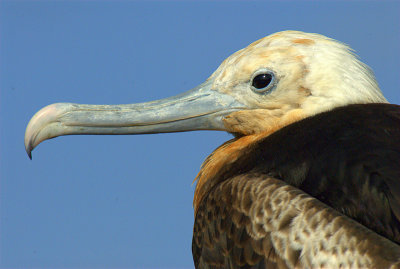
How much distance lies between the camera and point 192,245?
152 inches

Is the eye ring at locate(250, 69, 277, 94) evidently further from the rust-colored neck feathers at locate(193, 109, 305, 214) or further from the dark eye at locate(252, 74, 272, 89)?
the rust-colored neck feathers at locate(193, 109, 305, 214)

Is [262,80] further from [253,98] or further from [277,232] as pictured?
[277,232]

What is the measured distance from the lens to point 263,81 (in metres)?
3.98

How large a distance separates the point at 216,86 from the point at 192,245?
92cm

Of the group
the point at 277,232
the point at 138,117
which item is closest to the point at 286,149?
the point at 277,232

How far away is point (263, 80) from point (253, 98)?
0.42 feet

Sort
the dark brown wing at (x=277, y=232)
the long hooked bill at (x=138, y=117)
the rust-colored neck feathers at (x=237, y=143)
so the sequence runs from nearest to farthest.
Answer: the dark brown wing at (x=277, y=232), the rust-colored neck feathers at (x=237, y=143), the long hooked bill at (x=138, y=117)

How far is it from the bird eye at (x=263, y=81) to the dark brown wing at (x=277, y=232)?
0.68 metres

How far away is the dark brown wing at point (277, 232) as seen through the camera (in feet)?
9.45

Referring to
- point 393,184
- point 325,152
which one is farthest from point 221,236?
point 393,184

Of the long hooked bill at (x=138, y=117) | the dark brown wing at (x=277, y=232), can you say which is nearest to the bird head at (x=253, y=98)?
the long hooked bill at (x=138, y=117)

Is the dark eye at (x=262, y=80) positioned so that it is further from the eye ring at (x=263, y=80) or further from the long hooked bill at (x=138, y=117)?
the long hooked bill at (x=138, y=117)

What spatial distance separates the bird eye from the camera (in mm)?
3959

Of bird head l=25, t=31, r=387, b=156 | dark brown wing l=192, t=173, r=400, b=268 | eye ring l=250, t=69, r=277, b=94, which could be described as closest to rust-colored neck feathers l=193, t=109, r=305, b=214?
bird head l=25, t=31, r=387, b=156
